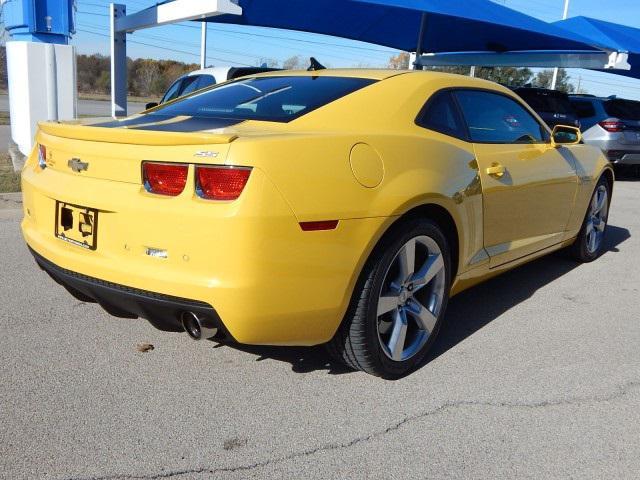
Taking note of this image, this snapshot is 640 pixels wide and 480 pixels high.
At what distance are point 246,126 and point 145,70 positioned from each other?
162 feet

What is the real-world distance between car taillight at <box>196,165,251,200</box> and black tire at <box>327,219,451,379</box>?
0.74 meters

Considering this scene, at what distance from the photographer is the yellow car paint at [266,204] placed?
95.2 inches

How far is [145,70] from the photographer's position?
48844 millimetres

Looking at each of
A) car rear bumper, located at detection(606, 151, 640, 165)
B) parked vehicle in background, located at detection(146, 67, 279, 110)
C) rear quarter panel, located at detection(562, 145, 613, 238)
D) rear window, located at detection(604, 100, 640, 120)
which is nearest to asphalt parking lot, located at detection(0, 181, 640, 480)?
rear quarter panel, located at detection(562, 145, 613, 238)

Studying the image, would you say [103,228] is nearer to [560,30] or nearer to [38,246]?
[38,246]

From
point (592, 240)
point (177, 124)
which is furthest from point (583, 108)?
point (177, 124)

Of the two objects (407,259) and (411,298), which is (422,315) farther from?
(407,259)

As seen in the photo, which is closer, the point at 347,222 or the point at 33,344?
the point at 347,222

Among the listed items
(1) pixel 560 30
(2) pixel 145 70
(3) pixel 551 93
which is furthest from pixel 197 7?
(2) pixel 145 70

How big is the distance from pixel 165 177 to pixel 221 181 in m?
0.27

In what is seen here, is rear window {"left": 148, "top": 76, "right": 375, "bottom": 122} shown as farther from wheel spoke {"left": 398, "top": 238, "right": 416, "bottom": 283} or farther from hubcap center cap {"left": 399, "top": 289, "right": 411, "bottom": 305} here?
hubcap center cap {"left": 399, "top": 289, "right": 411, "bottom": 305}

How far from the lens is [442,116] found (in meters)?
3.48

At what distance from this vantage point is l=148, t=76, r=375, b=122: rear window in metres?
3.21

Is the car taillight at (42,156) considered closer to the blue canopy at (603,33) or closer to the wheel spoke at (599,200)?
the wheel spoke at (599,200)
